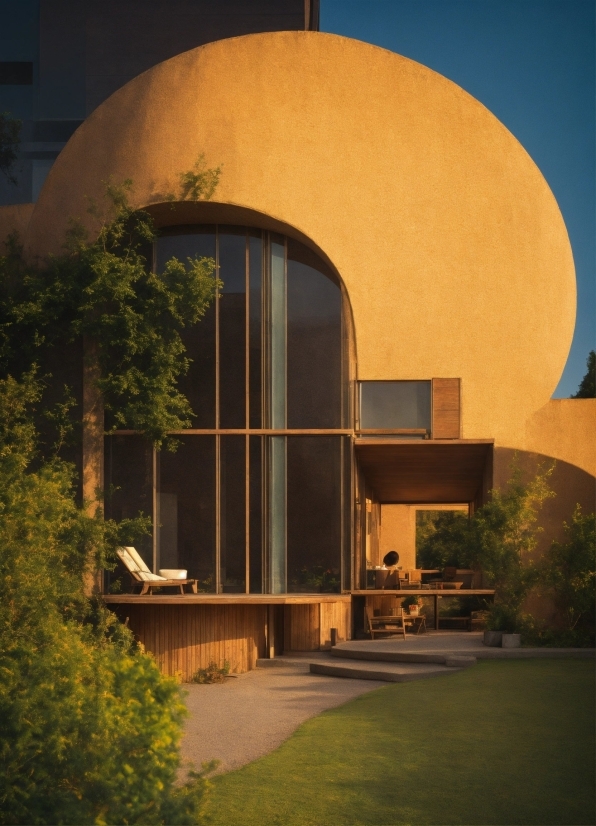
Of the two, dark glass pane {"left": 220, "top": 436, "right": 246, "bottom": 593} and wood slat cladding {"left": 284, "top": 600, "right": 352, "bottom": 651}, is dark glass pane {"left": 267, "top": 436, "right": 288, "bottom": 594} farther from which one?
wood slat cladding {"left": 284, "top": 600, "right": 352, "bottom": 651}

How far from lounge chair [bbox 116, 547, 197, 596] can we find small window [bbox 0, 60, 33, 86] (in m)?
24.8

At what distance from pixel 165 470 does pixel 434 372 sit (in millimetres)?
4882

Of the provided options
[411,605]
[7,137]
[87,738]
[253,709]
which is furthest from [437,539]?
[87,738]

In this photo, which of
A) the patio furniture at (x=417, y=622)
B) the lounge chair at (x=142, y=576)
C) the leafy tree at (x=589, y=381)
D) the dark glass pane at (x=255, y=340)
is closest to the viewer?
the lounge chair at (x=142, y=576)

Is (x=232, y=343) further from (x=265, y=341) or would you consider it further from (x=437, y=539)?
(x=437, y=539)

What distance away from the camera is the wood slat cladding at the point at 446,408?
18.5 metres

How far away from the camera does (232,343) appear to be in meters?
18.5

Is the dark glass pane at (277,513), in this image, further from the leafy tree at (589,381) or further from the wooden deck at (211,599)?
the leafy tree at (589,381)

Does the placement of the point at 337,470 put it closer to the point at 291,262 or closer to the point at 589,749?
the point at 291,262

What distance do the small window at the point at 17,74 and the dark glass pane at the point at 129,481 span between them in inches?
915

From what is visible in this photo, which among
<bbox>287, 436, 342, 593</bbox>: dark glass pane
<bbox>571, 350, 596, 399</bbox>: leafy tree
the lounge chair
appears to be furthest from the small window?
the lounge chair

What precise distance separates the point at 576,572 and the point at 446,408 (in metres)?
3.45

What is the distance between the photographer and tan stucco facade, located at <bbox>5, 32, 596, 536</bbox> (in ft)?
60.4

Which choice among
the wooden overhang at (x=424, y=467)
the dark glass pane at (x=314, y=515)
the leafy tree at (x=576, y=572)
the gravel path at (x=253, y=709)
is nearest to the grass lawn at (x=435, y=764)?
the gravel path at (x=253, y=709)
